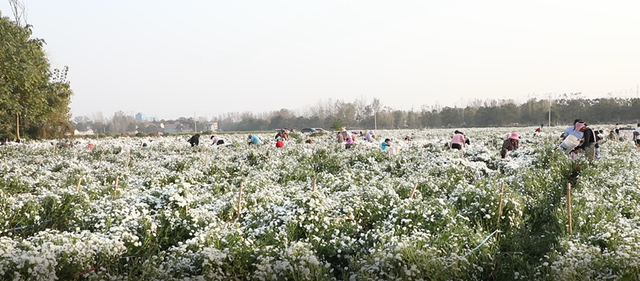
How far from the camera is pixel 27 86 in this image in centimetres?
1936

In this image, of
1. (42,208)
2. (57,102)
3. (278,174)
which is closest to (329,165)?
(278,174)

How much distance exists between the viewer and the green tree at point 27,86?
18.9 m

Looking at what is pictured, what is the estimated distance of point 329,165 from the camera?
17.0 m

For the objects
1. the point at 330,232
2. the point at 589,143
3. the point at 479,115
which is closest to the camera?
the point at 330,232

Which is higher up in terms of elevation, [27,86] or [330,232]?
[27,86]

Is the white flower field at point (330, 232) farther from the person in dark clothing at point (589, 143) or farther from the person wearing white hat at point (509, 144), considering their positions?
the person wearing white hat at point (509, 144)

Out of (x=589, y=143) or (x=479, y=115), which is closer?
(x=589, y=143)

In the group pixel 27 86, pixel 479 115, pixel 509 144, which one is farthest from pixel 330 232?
pixel 479 115

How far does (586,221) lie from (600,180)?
16.1 ft

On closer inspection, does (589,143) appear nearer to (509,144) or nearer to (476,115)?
(509,144)

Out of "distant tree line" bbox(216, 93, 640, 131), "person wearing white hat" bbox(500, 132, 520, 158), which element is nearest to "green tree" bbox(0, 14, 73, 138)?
"person wearing white hat" bbox(500, 132, 520, 158)

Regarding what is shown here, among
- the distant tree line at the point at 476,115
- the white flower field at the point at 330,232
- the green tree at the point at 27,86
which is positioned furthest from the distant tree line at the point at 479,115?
the white flower field at the point at 330,232

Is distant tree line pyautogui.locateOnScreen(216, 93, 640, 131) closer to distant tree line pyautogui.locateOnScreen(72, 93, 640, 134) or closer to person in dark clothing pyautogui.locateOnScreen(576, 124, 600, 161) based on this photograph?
distant tree line pyautogui.locateOnScreen(72, 93, 640, 134)

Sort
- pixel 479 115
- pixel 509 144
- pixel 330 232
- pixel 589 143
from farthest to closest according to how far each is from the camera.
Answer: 1. pixel 479 115
2. pixel 509 144
3. pixel 589 143
4. pixel 330 232
